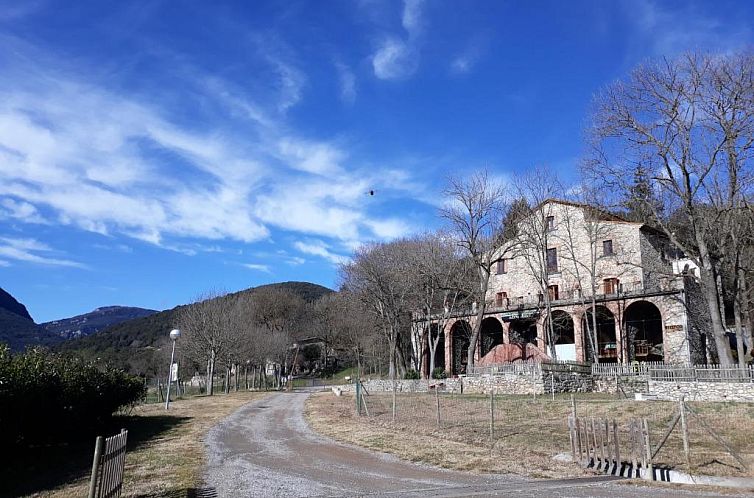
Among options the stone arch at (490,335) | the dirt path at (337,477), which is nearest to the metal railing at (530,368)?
the dirt path at (337,477)

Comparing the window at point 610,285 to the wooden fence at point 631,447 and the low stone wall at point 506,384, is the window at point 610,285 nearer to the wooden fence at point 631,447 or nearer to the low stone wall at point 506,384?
the low stone wall at point 506,384

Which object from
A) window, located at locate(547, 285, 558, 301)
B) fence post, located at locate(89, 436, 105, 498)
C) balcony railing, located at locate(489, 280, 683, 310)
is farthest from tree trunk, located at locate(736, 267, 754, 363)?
fence post, located at locate(89, 436, 105, 498)

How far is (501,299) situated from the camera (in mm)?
53438

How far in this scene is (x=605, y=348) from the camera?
46.6 metres

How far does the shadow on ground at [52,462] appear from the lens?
1101 cm

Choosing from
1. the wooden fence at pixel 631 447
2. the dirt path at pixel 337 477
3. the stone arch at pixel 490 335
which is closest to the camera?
the dirt path at pixel 337 477

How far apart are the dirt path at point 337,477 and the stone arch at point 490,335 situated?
39239 millimetres

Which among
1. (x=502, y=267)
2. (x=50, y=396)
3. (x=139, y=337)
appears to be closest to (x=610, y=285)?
(x=502, y=267)

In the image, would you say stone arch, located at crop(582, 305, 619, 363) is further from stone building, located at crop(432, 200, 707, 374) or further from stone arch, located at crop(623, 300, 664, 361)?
stone arch, located at crop(623, 300, 664, 361)

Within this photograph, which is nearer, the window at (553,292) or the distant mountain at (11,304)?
the window at (553,292)

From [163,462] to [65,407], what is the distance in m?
4.49

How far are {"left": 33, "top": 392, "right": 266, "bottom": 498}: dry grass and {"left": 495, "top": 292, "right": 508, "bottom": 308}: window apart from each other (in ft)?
103

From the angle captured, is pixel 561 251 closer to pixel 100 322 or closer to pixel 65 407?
pixel 65 407

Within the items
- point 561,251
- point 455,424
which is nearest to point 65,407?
point 455,424
